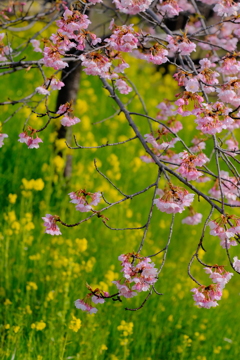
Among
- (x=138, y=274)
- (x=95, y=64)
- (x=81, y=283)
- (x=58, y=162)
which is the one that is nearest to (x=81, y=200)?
(x=138, y=274)

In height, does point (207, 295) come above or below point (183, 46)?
below

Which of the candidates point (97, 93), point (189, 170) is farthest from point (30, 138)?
point (97, 93)

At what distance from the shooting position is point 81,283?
323 centimetres

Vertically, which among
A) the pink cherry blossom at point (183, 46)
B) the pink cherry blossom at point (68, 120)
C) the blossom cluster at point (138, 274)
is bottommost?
the blossom cluster at point (138, 274)

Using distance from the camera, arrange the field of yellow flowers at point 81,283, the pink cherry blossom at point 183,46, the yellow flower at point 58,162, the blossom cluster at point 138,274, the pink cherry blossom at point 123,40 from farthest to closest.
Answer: the yellow flower at point 58,162
the field of yellow flowers at point 81,283
the pink cherry blossom at point 183,46
the pink cherry blossom at point 123,40
the blossom cluster at point 138,274

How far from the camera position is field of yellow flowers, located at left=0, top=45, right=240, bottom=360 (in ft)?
9.11

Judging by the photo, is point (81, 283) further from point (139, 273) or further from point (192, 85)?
point (192, 85)

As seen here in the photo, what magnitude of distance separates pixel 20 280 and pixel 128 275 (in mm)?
1406

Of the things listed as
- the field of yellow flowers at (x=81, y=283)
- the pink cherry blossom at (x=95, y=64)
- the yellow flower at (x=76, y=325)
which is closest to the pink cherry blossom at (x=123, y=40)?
the pink cherry blossom at (x=95, y=64)

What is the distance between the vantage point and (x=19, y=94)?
595 centimetres

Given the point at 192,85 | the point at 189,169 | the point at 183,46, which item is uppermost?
the point at 183,46

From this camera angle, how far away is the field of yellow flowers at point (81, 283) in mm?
2777

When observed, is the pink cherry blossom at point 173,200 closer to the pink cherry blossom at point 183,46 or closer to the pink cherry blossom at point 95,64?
the pink cherry blossom at point 95,64

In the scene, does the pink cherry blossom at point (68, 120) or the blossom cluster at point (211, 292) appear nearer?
the blossom cluster at point (211, 292)
